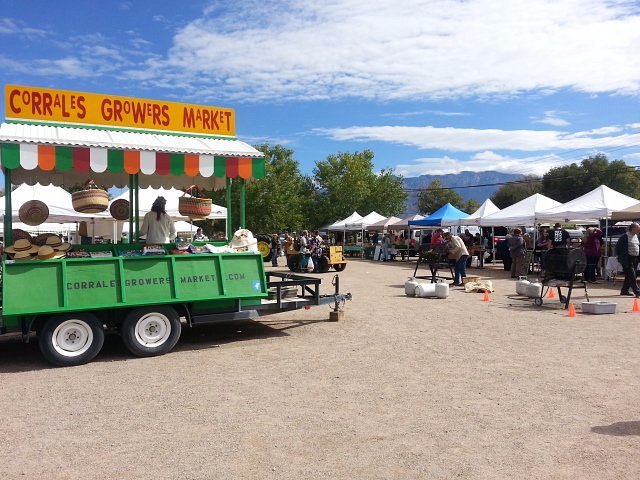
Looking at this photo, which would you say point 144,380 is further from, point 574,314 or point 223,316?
point 574,314

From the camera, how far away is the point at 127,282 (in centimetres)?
757

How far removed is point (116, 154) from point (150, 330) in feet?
8.05

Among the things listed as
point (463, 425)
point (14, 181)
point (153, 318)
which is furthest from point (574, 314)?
point (14, 181)

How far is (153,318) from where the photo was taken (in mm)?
7805

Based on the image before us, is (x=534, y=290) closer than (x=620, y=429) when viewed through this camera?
No

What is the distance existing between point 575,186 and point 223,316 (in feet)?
230

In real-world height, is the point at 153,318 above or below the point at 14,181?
below

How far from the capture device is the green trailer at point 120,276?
23.4 feet

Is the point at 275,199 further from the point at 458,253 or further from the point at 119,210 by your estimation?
the point at 119,210

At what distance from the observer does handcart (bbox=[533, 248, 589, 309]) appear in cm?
1152

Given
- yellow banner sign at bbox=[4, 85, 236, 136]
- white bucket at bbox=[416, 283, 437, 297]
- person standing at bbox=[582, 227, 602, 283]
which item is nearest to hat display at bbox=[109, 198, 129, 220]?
yellow banner sign at bbox=[4, 85, 236, 136]

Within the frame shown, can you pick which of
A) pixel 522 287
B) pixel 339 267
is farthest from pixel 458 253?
pixel 339 267

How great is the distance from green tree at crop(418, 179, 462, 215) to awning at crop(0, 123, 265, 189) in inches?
3096

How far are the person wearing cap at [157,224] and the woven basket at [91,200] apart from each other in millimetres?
711
